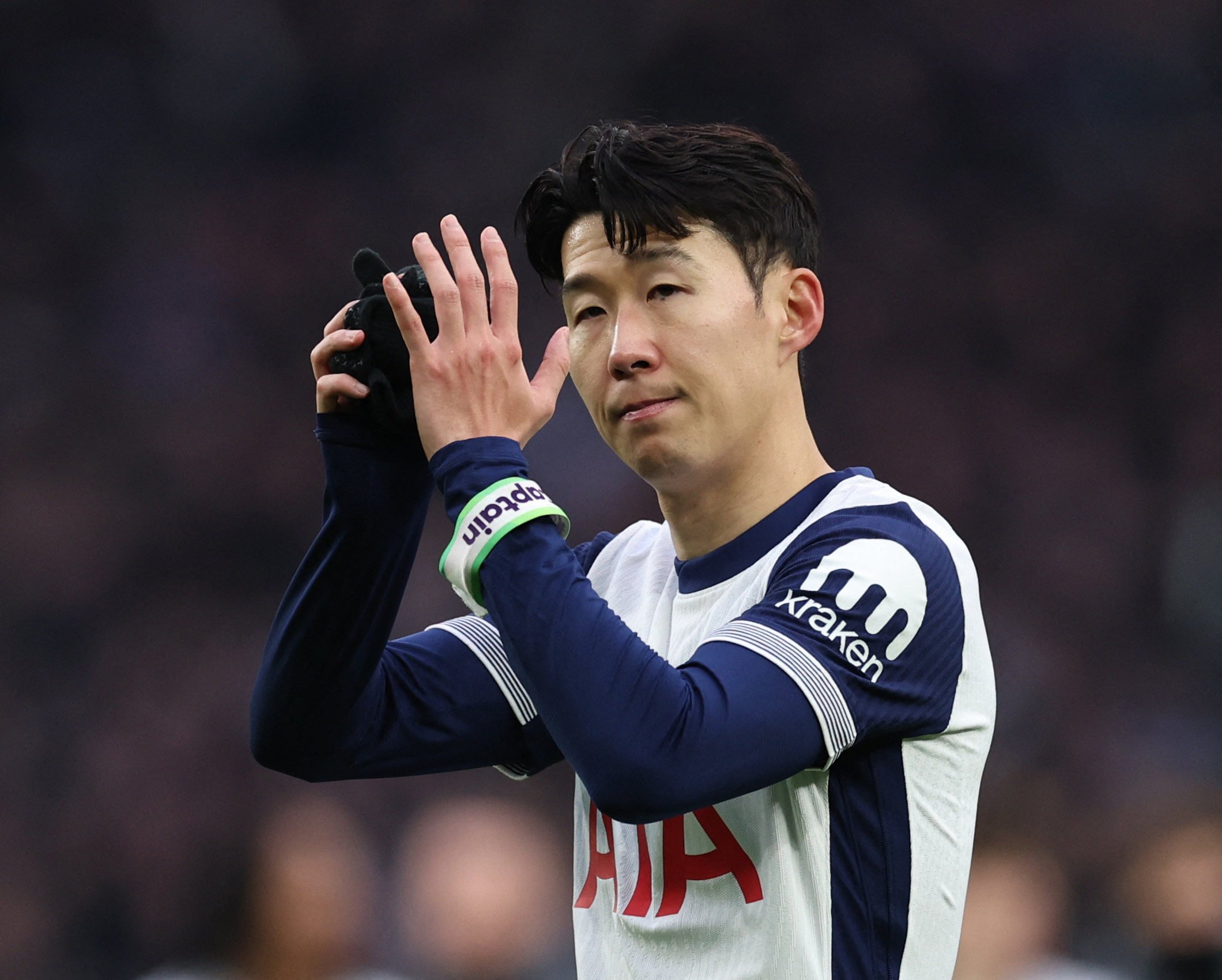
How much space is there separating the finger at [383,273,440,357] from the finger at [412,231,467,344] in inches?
1.0

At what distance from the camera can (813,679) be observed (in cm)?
158

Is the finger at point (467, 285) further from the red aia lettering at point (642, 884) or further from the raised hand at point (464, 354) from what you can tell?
the red aia lettering at point (642, 884)

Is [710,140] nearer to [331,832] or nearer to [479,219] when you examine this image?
[331,832]

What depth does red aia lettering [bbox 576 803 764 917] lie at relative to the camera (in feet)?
5.72

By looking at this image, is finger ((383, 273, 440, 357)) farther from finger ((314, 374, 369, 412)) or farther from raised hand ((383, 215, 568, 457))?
finger ((314, 374, 369, 412))

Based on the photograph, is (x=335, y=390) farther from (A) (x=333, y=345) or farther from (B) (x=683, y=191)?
(B) (x=683, y=191)

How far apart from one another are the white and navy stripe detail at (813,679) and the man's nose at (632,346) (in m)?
0.43

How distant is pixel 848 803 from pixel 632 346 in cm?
66

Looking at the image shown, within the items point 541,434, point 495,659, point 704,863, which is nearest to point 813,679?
point 704,863

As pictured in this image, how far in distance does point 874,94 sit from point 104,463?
3326 millimetres

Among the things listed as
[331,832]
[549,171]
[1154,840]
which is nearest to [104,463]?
[331,832]

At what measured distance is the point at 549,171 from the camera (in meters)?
2.09

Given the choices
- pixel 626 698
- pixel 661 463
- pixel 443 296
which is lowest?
pixel 626 698

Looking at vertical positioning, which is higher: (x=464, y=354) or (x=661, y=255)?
(x=661, y=255)
